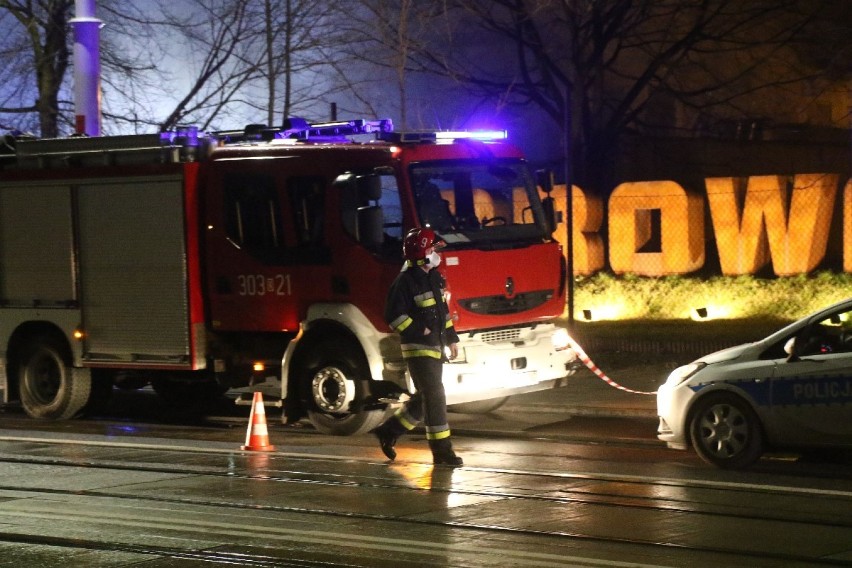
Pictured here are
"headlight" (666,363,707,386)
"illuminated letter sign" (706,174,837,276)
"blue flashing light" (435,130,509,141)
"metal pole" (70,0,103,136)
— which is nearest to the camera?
"headlight" (666,363,707,386)

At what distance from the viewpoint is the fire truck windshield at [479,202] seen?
13.8 meters

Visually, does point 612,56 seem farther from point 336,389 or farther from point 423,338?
point 423,338

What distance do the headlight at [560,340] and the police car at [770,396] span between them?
2.97 m

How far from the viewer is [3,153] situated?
646 inches

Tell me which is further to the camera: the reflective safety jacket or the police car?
the reflective safety jacket

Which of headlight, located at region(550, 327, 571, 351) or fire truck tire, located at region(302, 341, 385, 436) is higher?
headlight, located at region(550, 327, 571, 351)

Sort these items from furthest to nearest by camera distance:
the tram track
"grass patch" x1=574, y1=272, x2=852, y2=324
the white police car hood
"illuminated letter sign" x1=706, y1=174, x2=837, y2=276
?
"illuminated letter sign" x1=706, y1=174, x2=837, y2=276, "grass patch" x1=574, y1=272, x2=852, y2=324, the white police car hood, the tram track

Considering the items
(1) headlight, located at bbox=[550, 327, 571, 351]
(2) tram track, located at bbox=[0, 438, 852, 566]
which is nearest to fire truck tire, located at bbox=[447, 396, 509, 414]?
(1) headlight, located at bbox=[550, 327, 571, 351]

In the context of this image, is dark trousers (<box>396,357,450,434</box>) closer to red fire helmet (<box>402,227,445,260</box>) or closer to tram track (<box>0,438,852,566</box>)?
tram track (<box>0,438,852,566</box>)

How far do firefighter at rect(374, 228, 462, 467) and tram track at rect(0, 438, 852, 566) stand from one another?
325mm

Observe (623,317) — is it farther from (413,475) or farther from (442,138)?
(413,475)

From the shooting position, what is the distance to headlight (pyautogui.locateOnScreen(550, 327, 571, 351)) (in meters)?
14.5

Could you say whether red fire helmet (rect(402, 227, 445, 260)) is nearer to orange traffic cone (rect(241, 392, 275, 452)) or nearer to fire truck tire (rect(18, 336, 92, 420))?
orange traffic cone (rect(241, 392, 275, 452))

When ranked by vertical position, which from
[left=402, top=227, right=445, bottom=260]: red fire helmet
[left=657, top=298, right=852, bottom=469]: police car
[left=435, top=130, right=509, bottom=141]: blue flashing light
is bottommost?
[left=657, top=298, right=852, bottom=469]: police car
